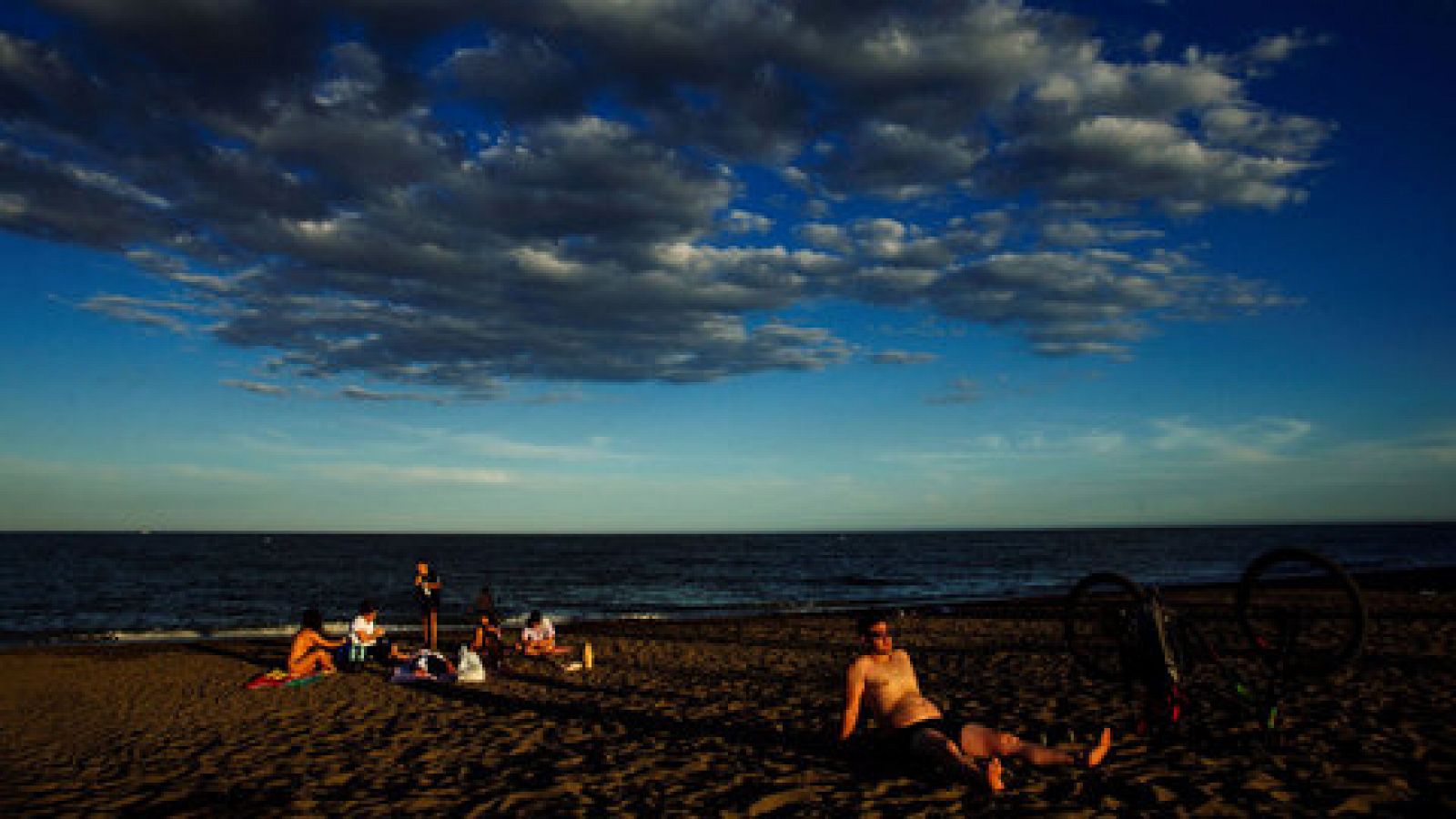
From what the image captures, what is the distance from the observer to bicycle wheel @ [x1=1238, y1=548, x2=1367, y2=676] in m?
6.64

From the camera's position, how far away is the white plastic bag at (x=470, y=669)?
13.8 metres

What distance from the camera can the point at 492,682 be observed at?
1381cm

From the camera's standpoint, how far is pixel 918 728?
733 centimetres

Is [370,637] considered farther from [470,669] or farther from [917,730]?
[917,730]

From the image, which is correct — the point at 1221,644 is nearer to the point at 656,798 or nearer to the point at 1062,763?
the point at 1062,763

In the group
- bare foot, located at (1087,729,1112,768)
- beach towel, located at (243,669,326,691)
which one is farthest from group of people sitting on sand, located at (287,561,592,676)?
bare foot, located at (1087,729,1112,768)

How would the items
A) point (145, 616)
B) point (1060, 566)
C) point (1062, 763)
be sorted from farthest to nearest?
1. point (1060, 566)
2. point (145, 616)
3. point (1062, 763)

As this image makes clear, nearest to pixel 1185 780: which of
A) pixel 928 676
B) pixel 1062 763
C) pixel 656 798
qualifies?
pixel 1062 763

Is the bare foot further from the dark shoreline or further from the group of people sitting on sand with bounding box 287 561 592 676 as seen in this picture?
the dark shoreline

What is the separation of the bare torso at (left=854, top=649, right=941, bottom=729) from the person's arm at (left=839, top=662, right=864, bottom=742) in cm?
7

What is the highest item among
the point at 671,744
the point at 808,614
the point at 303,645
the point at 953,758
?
the point at 953,758

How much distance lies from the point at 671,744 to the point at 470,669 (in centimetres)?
623

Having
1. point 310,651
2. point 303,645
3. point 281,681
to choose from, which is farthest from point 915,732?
point 310,651

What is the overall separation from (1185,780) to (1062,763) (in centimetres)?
115
